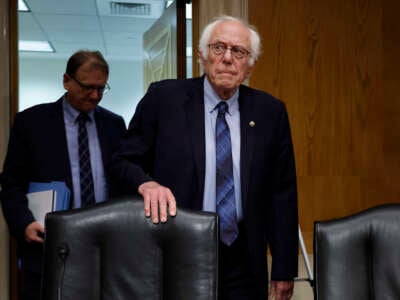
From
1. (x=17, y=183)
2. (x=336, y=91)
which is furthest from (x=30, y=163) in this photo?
(x=336, y=91)

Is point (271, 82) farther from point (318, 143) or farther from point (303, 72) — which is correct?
point (318, 143)

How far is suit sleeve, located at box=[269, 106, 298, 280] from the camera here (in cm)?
156

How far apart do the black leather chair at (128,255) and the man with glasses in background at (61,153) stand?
652 millimetres

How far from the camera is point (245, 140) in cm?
156

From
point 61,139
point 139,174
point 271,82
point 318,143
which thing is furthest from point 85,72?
point 318,143

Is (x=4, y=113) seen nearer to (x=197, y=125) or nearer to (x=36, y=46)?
(x=197, y=125)

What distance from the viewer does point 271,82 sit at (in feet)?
9.25

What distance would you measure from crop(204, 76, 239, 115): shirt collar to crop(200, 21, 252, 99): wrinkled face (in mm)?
50

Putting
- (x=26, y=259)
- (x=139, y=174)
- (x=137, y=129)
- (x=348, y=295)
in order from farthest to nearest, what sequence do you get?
(x=26, y=259) → (x=137, y=129) → (x=139, y=174) → (x=348, y=295)

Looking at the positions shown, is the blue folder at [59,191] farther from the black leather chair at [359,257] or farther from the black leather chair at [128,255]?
the black leather chair at [359,257]

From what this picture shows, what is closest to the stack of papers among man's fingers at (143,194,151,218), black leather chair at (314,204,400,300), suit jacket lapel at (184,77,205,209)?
suit jacket lapel at (184,77,205,209)

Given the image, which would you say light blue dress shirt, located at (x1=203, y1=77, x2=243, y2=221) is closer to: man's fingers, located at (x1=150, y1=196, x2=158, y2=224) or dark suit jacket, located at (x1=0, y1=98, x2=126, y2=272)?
man's fingers, located at (x1=150, y1=196, x2=158, y2=224)

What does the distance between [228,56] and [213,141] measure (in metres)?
0.26

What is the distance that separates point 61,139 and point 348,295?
1.24 meters
